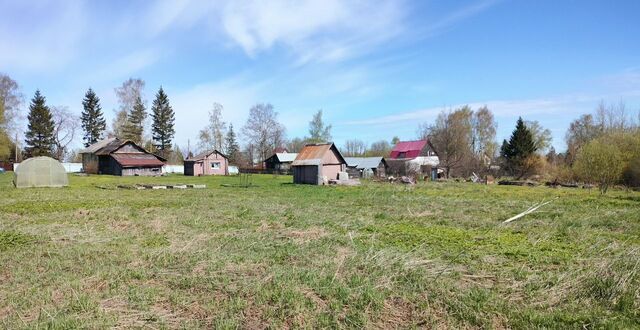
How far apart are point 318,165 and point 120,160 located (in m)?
33.5

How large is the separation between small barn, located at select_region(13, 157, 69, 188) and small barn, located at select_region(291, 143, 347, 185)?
2009cm

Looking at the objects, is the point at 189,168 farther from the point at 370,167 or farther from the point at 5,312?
the point at 5,312

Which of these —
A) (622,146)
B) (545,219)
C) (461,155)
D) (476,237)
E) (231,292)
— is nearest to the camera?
(231,292)

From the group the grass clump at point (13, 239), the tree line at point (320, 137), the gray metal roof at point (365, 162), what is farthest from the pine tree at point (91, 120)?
the grass clump at point (13, 239)

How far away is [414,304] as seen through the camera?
5.17 metres

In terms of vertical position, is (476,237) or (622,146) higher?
(622,146)

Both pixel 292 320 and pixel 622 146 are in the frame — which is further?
pixel 622 146

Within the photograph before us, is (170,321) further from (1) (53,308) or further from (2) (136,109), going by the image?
(2) (136,109)

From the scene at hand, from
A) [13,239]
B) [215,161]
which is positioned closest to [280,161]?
[215,161]

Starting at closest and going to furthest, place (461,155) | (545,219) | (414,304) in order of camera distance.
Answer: (414,304) < (545,219) < (461,155)

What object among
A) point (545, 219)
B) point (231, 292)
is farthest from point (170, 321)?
point (545, 219)

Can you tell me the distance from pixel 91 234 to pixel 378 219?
854 centimetres

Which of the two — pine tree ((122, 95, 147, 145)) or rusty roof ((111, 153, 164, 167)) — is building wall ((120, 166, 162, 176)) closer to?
rusty roof ((111, 153, 164, 167))

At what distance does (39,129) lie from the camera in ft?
218
